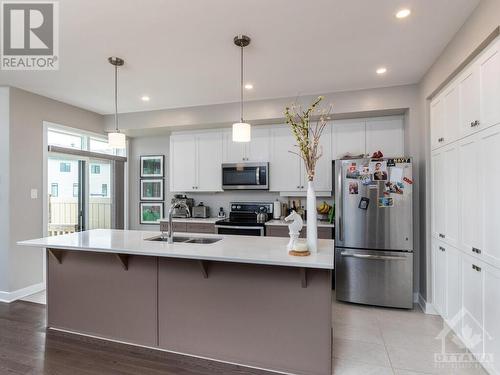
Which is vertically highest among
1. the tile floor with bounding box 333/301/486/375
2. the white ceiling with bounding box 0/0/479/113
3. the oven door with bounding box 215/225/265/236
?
the white ceiling with bounding box 0/0/479/113

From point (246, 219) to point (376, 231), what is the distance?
1.99 meters

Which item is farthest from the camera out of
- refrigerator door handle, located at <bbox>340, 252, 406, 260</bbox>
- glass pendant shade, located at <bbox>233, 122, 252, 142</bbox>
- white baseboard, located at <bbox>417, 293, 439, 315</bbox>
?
refrigerator door handle, located at <bbox>340, 252, 406, 260</bbox>

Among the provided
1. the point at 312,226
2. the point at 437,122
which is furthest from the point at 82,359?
the point at 437,122

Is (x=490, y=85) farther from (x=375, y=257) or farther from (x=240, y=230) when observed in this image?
(x=240, y=230)

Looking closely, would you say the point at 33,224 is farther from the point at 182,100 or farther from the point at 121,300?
the point at 182,100

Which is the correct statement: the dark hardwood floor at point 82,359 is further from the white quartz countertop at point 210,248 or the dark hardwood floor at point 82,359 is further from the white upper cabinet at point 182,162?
the white upper cabinet at point 182,162

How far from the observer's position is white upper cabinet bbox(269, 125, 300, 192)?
165 inches

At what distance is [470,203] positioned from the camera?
88.9 inches

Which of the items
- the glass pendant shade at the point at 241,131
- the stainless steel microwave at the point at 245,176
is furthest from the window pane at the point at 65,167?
the glass pendant shade at the point at 241,131

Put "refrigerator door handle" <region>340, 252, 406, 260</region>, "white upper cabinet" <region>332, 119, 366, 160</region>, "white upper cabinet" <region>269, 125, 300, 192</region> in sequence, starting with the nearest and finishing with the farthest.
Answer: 1. "refrigerator door handle" <region>340, 252, 406, 260</region>
2. "white upper cabinet" <region>332, 119, 366, 160</region>
3. "white upper cabinet" <region>269, 125, 300, 192</region>

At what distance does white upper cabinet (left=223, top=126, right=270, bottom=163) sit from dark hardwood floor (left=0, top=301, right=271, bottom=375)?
2.86m

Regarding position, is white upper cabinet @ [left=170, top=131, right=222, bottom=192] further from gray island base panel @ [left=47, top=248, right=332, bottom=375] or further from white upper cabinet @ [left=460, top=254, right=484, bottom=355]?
white upper cabinet @ [left=460, top=254, right=484, bottom=355]

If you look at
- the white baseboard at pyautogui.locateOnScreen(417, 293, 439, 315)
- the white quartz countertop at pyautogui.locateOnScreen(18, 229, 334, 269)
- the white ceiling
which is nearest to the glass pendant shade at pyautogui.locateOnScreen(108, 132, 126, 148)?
the white ceiling

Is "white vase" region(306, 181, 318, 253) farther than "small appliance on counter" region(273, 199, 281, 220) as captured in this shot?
No
